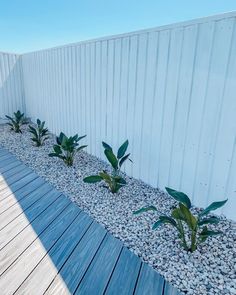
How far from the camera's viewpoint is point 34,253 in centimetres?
152

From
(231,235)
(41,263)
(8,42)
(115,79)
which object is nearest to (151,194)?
(231,235)

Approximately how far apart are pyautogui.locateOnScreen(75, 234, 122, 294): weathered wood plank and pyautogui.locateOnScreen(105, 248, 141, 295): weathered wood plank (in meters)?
0.04

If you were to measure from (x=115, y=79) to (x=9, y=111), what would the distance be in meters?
4.30

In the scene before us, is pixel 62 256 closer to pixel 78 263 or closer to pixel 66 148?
pixel 78 263

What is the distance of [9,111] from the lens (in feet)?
18.7

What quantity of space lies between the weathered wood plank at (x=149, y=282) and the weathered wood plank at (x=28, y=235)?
94 cm

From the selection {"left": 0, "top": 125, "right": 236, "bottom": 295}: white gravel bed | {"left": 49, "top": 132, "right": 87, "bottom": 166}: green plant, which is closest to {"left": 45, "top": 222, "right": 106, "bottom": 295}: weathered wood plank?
{"left": 0, "top": 125, "right": 236, "bottom": 295}: white gravel bed

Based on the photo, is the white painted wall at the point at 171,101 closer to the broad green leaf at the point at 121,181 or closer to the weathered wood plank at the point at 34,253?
the broad green leaf at the point at 121,181

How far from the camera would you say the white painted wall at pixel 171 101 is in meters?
1.74

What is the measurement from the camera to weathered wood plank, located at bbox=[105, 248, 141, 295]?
125 centimetres

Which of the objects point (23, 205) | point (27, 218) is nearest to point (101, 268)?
point (27, 218)

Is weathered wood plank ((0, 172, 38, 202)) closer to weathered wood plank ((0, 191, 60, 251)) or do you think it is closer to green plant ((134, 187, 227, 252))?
weathered wood plank ((0, 191, 60, 251))

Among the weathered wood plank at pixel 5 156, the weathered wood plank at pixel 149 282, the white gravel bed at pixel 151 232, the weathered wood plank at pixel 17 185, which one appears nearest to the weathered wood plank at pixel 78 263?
the white gravel bed at pixel 151 232

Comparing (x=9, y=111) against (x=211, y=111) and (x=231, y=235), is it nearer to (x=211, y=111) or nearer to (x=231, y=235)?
(x=211, y=111)
